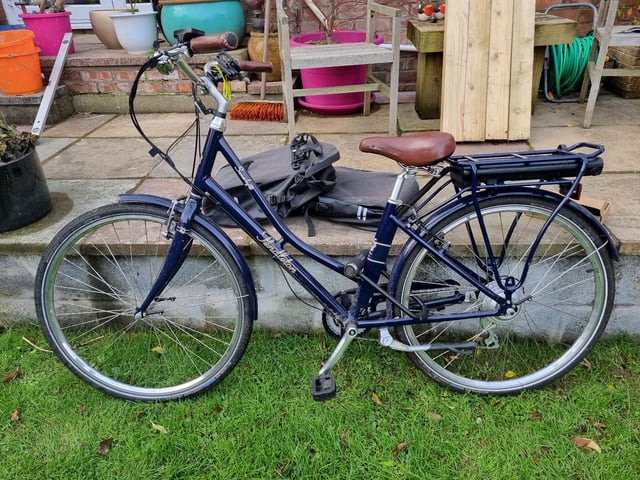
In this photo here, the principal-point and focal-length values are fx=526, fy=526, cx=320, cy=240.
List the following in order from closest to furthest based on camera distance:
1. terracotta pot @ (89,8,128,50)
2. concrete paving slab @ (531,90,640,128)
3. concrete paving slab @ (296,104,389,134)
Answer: concrete paving slab @ (531,90,640,128) < concrete paving slab @ (296,104,389,134) < terracotta pot @ (89,8,128,50)

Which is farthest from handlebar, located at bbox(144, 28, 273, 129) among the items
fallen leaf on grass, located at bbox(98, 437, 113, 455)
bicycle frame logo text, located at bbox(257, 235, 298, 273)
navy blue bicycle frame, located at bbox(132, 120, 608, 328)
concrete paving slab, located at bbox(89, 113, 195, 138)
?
concrete paving slab, located at bbox(89, 113, 195, 138)

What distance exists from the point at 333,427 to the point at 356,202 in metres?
0.87

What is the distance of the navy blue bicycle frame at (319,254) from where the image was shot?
67.1 inches

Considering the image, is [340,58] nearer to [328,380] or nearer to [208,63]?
[208,63]

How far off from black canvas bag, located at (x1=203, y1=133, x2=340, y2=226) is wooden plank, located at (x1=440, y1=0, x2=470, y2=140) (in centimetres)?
111

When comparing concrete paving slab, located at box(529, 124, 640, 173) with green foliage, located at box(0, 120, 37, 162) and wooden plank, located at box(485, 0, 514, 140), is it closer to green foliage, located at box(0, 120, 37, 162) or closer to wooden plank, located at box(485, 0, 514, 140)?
wooden plank, located at box(485, 0, 514, 140)

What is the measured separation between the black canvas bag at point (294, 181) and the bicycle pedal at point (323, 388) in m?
0.68

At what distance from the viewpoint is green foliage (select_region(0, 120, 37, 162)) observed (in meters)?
2.17

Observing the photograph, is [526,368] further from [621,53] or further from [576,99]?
[621,53]

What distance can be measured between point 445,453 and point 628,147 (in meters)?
2.12

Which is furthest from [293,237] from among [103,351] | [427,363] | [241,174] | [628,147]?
[628,147]

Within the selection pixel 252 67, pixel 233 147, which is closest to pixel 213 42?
pixel 252 67

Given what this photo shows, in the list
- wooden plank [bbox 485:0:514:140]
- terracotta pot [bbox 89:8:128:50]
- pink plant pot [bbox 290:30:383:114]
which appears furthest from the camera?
terracotta pot [bbox 89:8:128:50]

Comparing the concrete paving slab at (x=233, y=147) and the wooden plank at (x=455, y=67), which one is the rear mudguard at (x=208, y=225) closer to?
the concrete paving slab at (x=233, y=147)
